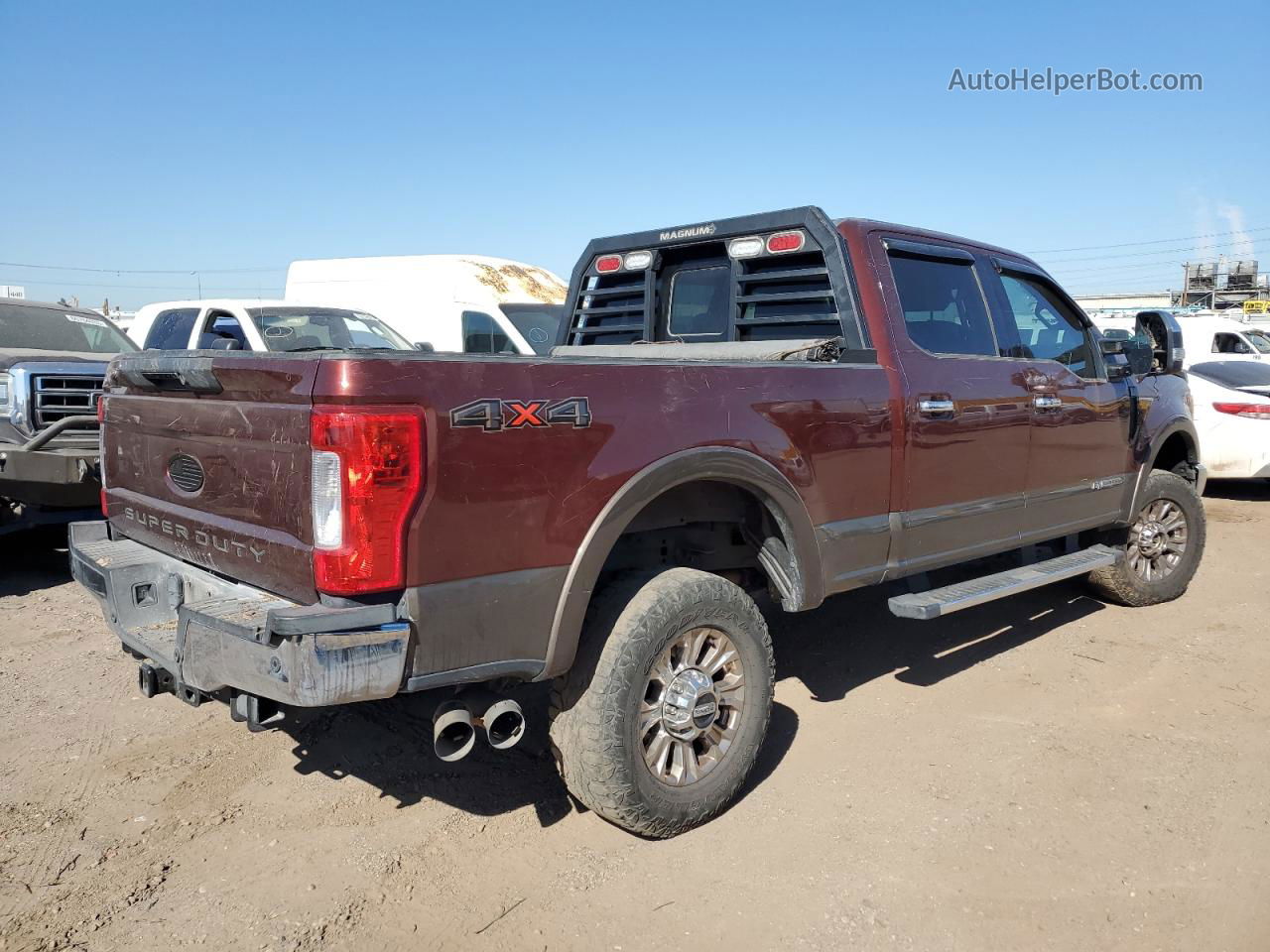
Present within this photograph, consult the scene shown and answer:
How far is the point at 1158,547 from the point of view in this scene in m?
6.05

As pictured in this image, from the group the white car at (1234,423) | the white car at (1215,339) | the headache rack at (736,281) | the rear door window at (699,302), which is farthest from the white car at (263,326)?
the white car at (1215,339)

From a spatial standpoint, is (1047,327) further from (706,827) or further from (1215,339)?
(1215,339)

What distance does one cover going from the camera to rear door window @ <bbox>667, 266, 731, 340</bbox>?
4.66 m

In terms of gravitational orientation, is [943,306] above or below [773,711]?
above

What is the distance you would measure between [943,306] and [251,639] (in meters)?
3.40

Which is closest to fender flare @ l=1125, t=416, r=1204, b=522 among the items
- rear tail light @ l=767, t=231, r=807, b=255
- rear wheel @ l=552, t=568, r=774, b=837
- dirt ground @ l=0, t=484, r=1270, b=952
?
dirt ground @ l=0, t=484, r=1270, b=952

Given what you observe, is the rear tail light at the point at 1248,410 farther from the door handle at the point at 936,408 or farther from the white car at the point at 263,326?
the white car at the point at 263,326

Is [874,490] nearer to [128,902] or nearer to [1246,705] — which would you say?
[1246,705]

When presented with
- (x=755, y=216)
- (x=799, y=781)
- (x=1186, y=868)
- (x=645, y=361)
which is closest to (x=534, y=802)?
(x=799, y=781)

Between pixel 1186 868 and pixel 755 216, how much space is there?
3.10m

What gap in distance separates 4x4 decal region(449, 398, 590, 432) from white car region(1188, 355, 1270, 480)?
9023 mm

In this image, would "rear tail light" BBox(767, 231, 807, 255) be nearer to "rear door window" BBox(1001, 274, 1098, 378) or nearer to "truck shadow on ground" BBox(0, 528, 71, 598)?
"rear door window" BBox(1001, 274, 1098, 378)

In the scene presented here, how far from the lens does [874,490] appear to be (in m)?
3.87

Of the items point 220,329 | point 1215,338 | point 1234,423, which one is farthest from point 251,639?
point 1215,338
